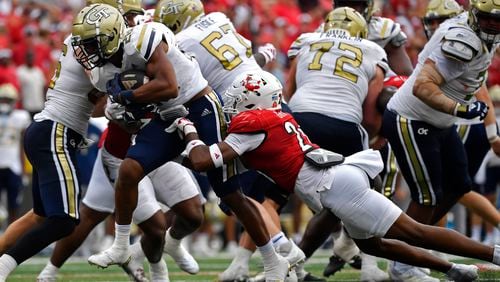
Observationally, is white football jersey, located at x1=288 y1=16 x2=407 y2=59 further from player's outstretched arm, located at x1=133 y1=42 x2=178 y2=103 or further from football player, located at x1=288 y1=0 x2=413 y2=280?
player's outstretched arm, located at x1=133 y1=42 x2=178 y2=103

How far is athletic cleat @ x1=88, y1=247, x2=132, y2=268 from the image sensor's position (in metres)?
7.19

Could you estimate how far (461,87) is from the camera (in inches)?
303

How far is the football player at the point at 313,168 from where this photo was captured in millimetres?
6645

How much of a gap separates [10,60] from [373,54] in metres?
6.69

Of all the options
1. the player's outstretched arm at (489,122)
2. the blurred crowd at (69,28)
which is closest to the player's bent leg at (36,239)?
the player's outstretched arm at (489,122)

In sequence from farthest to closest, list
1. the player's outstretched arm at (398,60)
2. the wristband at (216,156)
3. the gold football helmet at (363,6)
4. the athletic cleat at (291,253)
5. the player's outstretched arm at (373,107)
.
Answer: the player's outstretched arm at (398,60), the gold football helmet at (363,6), the player's outstretched arm at (373,107), the athletic cleat at (291,253), the wristband at (216,156)

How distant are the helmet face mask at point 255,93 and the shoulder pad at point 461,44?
120 centimetres

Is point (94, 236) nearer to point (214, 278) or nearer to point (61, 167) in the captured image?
point (214, 278)

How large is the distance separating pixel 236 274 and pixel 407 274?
1201 mm

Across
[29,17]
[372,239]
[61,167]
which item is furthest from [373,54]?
[29,17]

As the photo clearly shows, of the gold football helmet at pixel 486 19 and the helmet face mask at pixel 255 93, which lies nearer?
the helmet face mask at pixel 255 93

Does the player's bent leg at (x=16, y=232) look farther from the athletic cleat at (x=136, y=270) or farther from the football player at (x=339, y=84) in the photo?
the football player at (x=339, y=84)

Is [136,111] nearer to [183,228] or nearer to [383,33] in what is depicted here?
[183,228]

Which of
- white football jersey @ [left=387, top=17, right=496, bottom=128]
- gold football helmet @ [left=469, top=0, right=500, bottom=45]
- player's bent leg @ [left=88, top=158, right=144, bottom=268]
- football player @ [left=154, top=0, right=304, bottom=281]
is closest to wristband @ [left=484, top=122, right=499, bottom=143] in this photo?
white football jersey @ [left=387, top=17, right=496, bottom=128]
